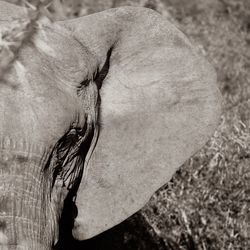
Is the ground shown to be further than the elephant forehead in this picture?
Yes

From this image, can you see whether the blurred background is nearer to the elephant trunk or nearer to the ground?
the ground

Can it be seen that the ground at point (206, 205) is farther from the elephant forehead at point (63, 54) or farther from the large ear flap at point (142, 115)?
the elephant forehead at point (63, 54)

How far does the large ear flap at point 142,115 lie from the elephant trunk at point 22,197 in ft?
1.43

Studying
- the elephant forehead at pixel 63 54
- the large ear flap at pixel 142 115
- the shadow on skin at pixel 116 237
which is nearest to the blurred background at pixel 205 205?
the shadow on skin at pixel 116 237

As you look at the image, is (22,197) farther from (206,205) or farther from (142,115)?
(206,205)

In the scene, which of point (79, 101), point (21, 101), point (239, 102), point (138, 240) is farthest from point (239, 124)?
point (21, 101)

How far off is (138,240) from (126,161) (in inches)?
35.6

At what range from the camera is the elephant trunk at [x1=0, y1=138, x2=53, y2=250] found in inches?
89.0

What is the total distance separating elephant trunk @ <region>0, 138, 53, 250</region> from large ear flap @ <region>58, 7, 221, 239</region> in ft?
1.43

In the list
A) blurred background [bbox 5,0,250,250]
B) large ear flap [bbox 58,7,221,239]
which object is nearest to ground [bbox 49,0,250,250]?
blurred background [bbox 5,0,250,250]

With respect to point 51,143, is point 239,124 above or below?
below

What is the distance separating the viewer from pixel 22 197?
2.30m

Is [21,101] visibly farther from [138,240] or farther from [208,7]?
[208,7]

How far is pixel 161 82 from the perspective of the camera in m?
2.86
